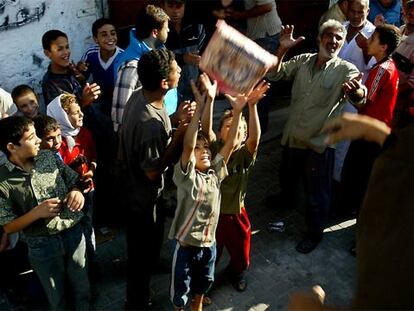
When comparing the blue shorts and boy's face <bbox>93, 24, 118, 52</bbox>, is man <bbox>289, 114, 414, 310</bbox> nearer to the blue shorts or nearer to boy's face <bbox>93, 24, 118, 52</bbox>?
the blue shorts

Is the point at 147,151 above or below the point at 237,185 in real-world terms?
above

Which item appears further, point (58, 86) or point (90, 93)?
point (58, 86)

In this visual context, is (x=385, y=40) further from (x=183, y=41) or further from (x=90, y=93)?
(x=90, y=93)

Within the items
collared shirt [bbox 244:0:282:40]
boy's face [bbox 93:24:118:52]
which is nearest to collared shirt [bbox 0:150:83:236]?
boy's face [bbox 93:24:118:52]

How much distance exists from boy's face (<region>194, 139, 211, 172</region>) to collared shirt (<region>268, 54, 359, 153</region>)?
1.23 metres

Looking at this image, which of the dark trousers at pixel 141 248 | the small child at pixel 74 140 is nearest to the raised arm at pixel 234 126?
the dark trousers at pixel 141 248

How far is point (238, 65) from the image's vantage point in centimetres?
330

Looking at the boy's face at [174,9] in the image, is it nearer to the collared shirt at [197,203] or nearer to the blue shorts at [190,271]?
the collared shirt at [197,203]

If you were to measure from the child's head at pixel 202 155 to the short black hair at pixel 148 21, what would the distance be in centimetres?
135

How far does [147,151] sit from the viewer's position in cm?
352

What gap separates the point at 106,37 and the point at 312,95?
6.43 ft

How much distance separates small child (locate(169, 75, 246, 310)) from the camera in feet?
11.3

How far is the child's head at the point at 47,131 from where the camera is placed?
12.1ft

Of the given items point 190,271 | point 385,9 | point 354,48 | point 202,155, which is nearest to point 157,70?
point 202,155
